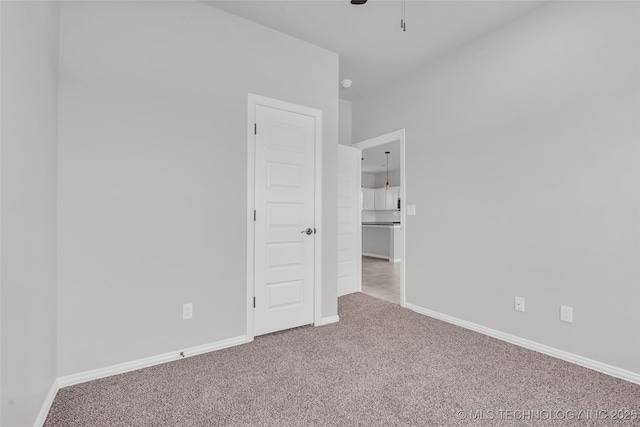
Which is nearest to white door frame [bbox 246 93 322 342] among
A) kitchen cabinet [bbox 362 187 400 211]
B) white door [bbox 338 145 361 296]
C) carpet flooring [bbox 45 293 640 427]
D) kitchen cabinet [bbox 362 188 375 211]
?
carpet flooring [bbox 45 293 640 427]

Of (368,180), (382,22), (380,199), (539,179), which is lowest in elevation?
(539,179)

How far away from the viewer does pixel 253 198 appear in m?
2.57

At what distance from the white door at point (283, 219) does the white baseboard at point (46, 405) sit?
1.30 meters

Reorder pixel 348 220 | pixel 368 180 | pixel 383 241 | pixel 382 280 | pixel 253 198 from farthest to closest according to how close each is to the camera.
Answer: pixel 368 180, pixel 383 241, pixel 382 280, pixel 348 220, pixel 253 198

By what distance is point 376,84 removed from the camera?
3793 mm

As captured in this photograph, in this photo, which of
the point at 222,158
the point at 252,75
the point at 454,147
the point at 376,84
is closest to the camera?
the point at 222,158

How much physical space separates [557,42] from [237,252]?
9.83 ft

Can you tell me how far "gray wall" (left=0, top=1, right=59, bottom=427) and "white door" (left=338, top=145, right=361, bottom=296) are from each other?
2.91 meters

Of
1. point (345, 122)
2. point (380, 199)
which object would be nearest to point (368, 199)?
point (380, 199)

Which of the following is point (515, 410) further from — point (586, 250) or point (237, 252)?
point (237, 252)

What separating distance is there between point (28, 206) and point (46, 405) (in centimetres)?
110

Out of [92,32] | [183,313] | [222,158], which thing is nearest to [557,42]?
[222,158]

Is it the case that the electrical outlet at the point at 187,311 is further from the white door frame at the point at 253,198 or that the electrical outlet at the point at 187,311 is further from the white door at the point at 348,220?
the white door at the point at 348,220

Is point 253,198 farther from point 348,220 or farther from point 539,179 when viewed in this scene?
point 539,179
